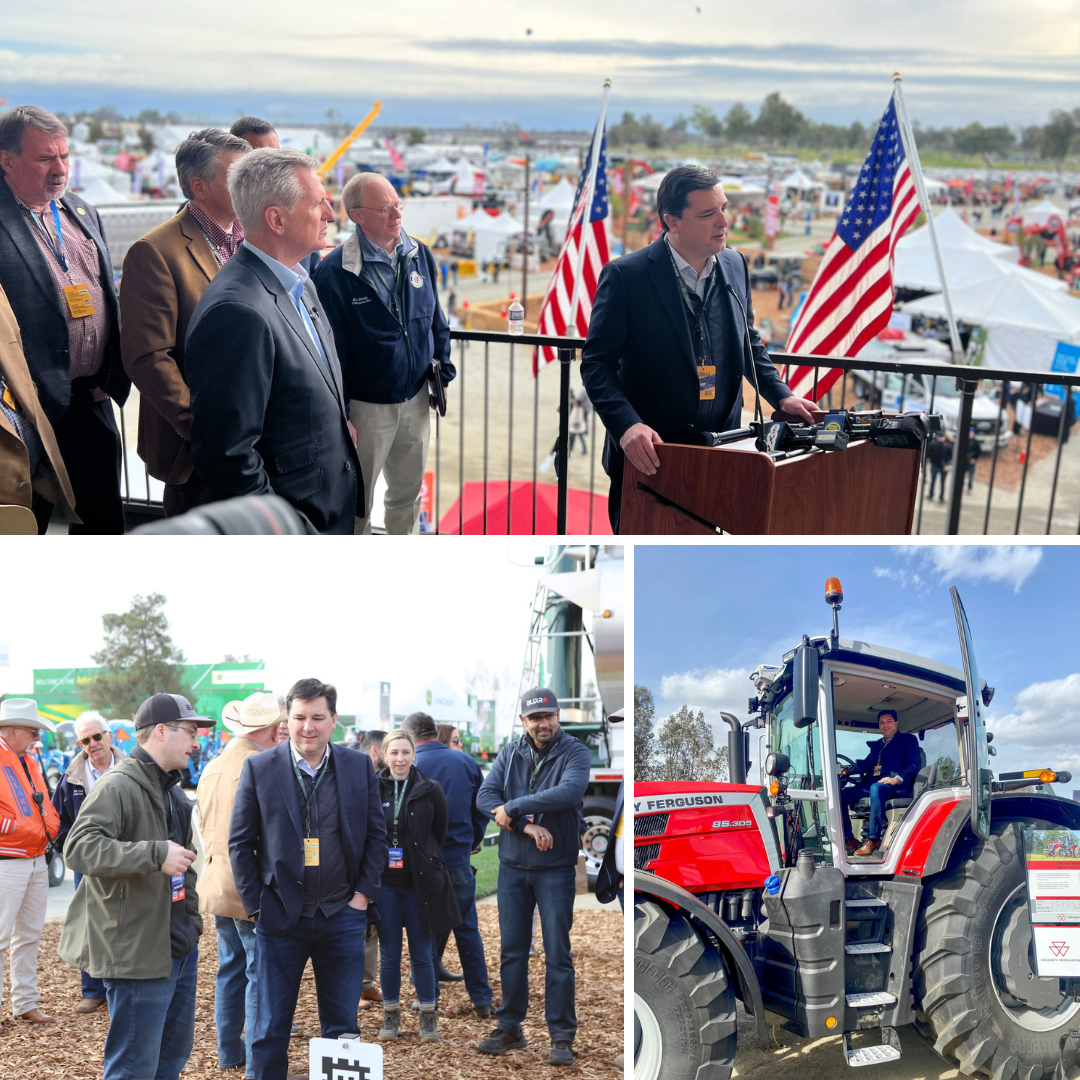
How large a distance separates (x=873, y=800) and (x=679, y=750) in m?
0.51

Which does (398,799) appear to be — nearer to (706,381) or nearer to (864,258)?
(706,381)

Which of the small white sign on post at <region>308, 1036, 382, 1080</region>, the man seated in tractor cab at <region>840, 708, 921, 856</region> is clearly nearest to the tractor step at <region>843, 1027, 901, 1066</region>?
the man seated in tractor cab at <region>840, 708, 921, 856</region>

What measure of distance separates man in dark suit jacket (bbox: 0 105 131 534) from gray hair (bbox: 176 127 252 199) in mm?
522

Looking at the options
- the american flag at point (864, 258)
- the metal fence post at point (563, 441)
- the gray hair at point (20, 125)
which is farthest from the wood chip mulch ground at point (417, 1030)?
the american flag at point (864, 258)

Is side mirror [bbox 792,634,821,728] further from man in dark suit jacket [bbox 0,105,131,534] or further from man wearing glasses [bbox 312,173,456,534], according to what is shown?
man in dark suit jacket [bbox 0,105,131,534]

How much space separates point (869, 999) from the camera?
7.76ft

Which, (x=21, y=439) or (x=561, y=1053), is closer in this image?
(x=561, y=1053)

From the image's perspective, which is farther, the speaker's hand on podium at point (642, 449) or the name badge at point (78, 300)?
the name badge at point (78, 300)

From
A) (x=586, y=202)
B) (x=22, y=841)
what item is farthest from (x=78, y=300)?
(x=586, y=202)

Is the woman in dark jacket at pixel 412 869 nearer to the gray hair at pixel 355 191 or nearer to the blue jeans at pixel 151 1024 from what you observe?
the blue jeans at pixel 151 1024

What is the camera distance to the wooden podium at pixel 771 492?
255cm

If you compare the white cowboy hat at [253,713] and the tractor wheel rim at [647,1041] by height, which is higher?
the white cowboy hat at [253,713]

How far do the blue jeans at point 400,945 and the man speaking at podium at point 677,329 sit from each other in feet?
5.22

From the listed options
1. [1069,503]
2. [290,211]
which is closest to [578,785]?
[290,211]
